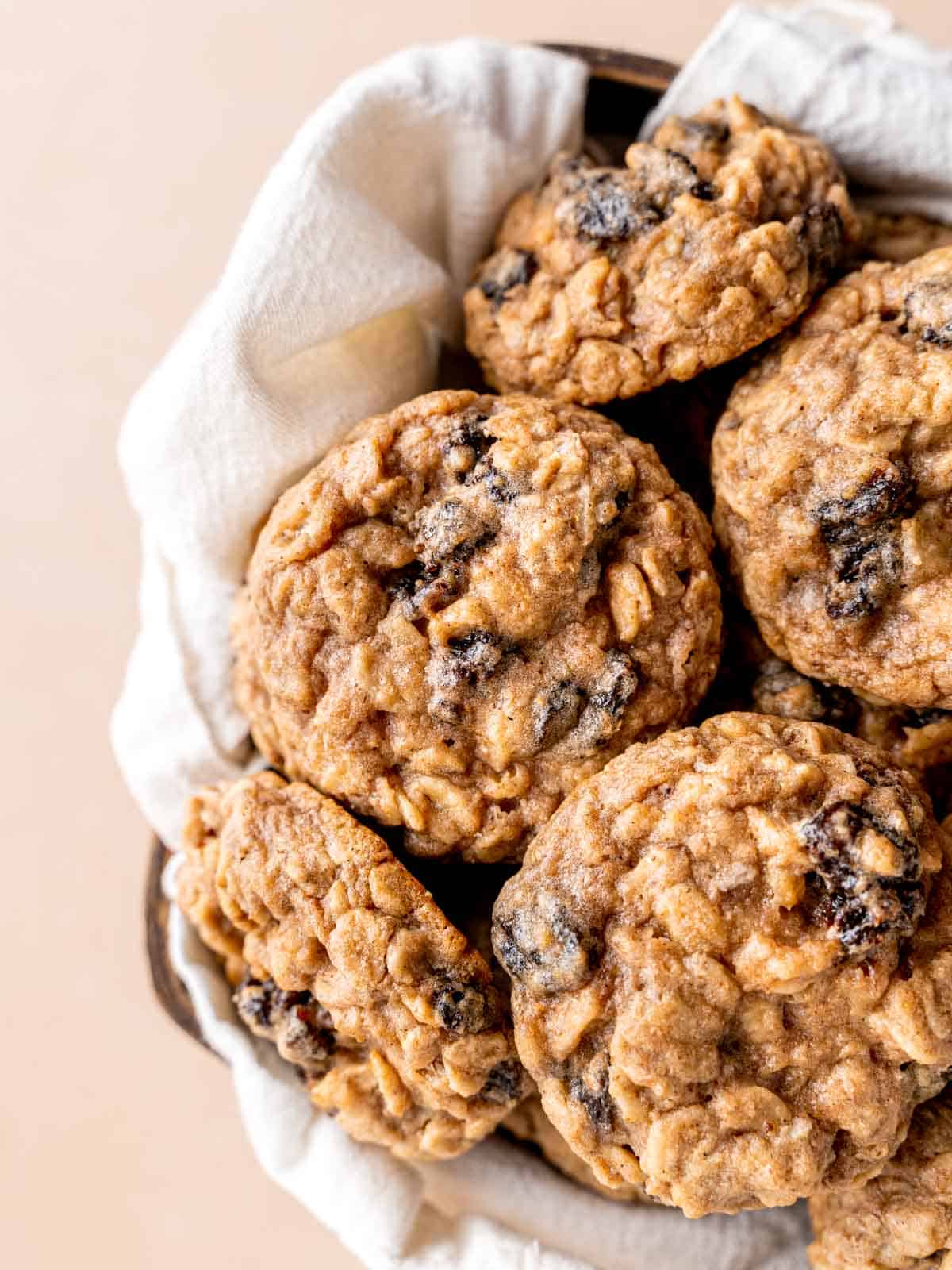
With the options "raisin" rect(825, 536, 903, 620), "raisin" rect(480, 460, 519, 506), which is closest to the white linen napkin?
"raisin" rect(480, 460, 519, 506)

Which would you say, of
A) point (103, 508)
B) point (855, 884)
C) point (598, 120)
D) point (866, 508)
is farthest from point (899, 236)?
point (103, 508)

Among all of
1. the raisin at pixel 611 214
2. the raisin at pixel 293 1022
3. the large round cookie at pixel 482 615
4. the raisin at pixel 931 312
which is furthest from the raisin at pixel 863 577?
the raisin at pixel 293 1022

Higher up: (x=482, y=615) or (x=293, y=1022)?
(x=482, y=615)

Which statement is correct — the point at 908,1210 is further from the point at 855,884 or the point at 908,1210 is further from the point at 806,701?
the point at 806,701

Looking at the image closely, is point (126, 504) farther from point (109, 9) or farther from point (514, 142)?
point (514, 142)

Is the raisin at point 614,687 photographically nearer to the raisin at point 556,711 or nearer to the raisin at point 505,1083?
the raisin at point 556,711

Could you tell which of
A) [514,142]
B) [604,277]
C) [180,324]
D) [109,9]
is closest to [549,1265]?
[604,277]
